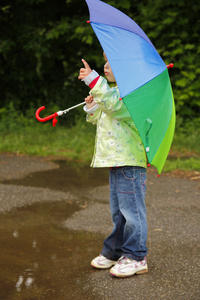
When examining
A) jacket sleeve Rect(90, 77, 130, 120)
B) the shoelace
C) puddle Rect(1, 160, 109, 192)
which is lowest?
puddle Rect(1, 160, 109, 192)

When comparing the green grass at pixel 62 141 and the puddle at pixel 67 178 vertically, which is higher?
the puddle at pixel 67 178

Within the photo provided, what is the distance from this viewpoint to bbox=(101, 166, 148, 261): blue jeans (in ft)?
10.8

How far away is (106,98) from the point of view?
3.07 m

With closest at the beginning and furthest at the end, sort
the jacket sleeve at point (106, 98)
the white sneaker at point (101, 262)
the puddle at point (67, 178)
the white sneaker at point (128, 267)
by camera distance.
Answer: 1. the jacket sleeve at point (106, 98)
2. the white sneaker at point (128, 267)
3. the white sneaker at point (101, 262)
4. the puddle at point (67, 178)

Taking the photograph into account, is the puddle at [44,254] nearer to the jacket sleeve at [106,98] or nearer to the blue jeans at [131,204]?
the blue jeans at [131,204]

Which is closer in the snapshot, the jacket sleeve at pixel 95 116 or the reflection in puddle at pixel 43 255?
the reflection in puddle at pixel 43 255

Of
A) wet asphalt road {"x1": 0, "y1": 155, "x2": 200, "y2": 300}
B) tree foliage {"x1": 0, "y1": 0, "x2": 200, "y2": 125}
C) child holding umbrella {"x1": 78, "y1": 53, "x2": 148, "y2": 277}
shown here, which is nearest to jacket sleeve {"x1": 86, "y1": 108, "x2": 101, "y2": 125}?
child holding umbrella {"x1": 78, "y1": 53, "x2": 148, "y2": 277}

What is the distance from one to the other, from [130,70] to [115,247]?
4.38 ft

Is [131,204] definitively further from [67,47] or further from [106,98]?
[67,47]

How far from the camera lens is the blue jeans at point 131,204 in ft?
10.8

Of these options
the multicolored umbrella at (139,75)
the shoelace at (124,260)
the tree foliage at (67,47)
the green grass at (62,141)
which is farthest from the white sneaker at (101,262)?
the tree foliage at (67,47)

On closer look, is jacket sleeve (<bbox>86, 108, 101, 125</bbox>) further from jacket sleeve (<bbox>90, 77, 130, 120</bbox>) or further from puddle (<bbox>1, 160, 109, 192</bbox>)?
puddle (<bbox>1, 160, 109, 192</bbox>)

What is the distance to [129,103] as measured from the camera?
9.57 feet

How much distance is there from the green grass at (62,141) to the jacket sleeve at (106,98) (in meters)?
4.05
